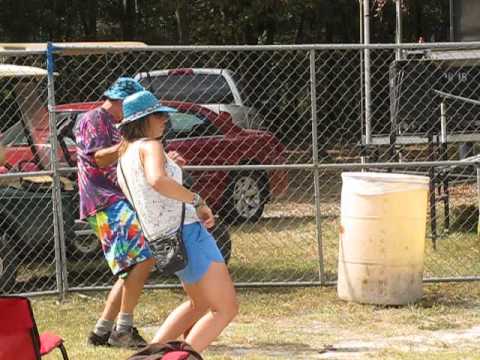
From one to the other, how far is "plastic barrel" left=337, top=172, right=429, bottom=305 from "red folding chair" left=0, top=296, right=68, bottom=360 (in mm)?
3818

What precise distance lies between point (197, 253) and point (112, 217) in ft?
5.45

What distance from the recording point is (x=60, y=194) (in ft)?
27.6

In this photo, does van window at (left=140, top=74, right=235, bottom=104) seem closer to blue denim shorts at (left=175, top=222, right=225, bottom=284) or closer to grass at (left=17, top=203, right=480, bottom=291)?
grass at (left=17, top=203, right=480, bottom=291)

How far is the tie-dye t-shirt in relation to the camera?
6.90 metres

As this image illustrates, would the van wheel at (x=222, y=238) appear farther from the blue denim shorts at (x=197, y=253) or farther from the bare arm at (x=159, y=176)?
the bare arm at (x=159, y=176)

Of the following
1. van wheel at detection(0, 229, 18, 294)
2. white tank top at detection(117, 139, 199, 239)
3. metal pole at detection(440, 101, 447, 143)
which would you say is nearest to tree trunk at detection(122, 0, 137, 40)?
metal pole at detection(440, 101, 447, 143)

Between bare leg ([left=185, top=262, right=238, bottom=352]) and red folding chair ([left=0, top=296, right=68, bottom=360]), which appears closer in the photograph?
red folding chair ([left=0, top=296, right=68, bottom=360])

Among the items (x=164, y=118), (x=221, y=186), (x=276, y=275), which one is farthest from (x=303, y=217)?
(x=164, y=118)

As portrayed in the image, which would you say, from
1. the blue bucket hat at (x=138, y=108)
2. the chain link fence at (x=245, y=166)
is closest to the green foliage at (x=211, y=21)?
the chain link fence at (x=245, y=166)

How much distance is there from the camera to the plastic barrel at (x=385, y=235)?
25.3 feet

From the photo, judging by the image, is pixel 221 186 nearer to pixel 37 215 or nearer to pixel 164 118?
pixel 37 215

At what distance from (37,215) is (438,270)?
140 inches

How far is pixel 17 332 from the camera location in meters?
4.39

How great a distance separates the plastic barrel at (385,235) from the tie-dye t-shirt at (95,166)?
1.88 metres
